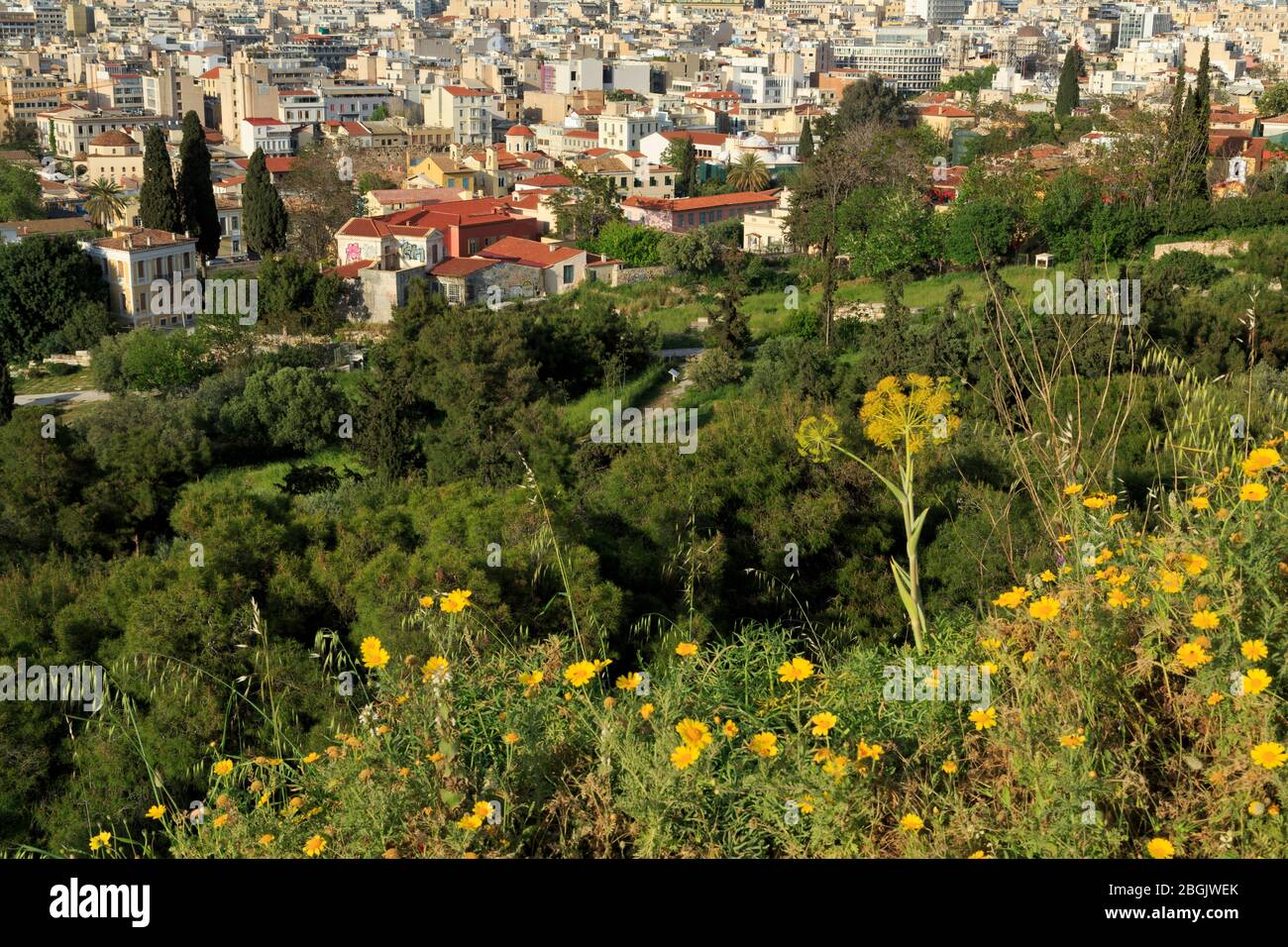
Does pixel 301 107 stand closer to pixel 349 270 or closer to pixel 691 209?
pixel 691 209

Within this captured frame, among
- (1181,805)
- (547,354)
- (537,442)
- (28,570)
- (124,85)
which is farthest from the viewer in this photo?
(124,85)

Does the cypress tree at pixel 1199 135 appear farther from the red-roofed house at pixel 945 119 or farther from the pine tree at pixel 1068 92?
the red-roofed house at pixel 945 119

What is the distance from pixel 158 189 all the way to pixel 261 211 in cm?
203

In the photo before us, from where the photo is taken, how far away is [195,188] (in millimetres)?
25281

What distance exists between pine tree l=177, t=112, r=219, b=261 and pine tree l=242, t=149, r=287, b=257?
71 cm

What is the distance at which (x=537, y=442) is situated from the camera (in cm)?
1238

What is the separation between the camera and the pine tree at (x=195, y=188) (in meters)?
25.2

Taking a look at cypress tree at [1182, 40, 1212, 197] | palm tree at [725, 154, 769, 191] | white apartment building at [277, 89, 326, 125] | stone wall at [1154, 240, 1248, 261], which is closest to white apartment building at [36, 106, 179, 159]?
white apartment building at [277, 89, 326, 125]

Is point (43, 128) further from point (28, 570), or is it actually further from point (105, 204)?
point (28, 570)

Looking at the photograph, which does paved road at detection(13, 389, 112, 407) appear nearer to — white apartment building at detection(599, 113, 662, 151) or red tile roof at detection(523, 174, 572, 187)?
red tile roof at detection(523, 174, 572, 187)

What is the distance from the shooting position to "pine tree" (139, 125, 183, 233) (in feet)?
79.5

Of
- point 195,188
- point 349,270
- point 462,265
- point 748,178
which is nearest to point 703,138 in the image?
point 748,178
